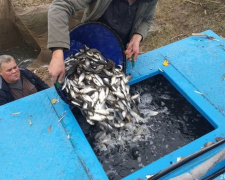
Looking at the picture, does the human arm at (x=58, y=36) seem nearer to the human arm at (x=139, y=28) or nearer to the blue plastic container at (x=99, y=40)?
the blue plastic container at (x=99, y=40)

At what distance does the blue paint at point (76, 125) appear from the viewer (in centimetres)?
228

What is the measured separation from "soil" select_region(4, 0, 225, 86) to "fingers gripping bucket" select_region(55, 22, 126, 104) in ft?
7.93

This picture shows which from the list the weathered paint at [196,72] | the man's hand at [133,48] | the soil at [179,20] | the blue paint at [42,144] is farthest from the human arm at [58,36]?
the soil at [179,20]

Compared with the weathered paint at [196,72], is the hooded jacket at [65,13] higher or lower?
higher

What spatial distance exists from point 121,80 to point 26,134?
1141 mm

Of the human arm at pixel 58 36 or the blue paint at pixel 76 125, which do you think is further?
the blue paint at pixel 76 125

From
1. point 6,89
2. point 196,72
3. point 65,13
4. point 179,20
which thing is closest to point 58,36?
point 65,13

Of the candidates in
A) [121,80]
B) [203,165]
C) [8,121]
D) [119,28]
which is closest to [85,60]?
[121,80]

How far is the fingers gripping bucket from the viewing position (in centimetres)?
279

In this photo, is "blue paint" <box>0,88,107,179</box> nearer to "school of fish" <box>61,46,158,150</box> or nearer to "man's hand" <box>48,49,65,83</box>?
"school of fish" <box>61,46,158,150</box>

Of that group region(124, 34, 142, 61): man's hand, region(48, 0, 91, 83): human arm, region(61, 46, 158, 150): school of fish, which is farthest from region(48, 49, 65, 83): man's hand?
region(124, 34, 142, 61): man's hand

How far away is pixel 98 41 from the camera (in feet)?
10.0

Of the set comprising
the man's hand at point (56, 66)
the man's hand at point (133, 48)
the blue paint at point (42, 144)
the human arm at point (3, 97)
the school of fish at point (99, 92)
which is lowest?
the human arm at point (3, 97)

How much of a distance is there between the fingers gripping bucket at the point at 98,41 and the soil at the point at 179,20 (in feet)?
7.93
